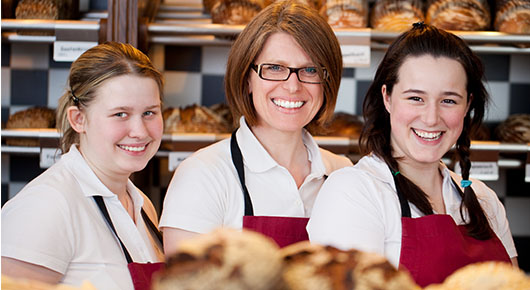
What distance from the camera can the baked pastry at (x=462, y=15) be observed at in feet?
8.48

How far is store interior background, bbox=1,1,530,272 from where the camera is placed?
2.87 metres

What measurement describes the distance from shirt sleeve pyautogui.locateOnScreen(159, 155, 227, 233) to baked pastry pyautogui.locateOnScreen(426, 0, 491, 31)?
5.20 feet

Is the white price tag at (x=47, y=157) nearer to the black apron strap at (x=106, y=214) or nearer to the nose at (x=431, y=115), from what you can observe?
the black apron strap at (x=106, y=214)

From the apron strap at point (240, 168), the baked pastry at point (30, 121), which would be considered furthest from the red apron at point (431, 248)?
the baked pastry at point (30, 121)

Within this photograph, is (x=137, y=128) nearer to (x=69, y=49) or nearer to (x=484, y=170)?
(x=69, y=49)

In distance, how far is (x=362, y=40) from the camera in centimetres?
242

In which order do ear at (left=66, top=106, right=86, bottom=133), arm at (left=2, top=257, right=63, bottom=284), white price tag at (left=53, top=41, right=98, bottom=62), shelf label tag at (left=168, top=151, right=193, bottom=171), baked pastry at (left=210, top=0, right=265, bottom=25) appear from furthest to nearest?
baked pastry at (left=210, top=0, right=265, bottom=25) → shelf label tag at (left=168, top=151, right=193, bottom=171) → white price tag at (left=53, top=41, right=98, bottom=62) → ear at (left=66, top=106, right=86, bottom=133) → arm at (left=2, top=257, right=63, bottom=284)

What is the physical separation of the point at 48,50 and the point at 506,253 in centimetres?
239

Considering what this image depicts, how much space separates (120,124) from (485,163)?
175cm

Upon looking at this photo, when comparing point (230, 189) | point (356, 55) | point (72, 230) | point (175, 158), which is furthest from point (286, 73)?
point (175, 158)

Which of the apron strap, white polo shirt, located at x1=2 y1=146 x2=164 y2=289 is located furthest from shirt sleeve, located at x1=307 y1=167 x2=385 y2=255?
white polo shirt, located at x1=2 y1=146 x2=164 y2=289

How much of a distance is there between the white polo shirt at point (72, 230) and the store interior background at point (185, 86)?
1.47 metres

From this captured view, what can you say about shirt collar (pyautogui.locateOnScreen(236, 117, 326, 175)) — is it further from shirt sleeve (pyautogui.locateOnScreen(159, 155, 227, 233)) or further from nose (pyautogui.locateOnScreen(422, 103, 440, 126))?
nose (pyautogui.locateOnScreen(422, 103, 440, 126))

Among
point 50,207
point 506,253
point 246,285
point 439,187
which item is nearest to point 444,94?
point 439,187
